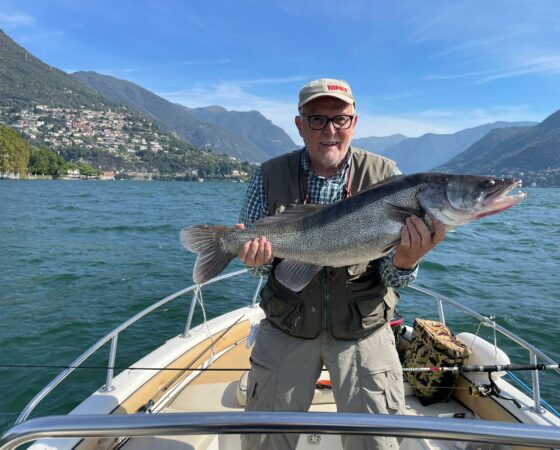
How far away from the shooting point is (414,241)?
309 cm

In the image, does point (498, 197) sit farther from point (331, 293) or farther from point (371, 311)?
point (331, 293)

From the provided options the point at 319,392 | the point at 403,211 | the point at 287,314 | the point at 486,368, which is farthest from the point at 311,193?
the point at 486,368

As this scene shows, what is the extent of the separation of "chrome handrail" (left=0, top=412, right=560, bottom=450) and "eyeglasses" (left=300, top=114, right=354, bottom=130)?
90.6 inches

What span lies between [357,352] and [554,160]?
212 meters

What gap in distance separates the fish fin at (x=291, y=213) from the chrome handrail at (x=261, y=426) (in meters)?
2.00

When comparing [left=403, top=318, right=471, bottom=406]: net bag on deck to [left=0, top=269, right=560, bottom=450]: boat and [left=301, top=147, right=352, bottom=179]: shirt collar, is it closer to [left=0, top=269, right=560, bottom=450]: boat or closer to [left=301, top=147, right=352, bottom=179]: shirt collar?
[left=0, top=269, right=560, bottom=450]: boat

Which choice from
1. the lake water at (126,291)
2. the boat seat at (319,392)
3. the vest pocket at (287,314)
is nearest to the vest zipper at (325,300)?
the vest pocket at (287,314)

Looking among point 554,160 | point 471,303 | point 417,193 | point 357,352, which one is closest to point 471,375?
point 357,352

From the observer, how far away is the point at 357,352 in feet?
10.5

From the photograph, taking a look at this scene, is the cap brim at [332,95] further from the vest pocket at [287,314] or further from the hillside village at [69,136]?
the hillside village at [69,136]

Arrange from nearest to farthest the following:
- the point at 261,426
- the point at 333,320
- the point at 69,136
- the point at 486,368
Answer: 1. the point at 261,426
2. the point at 333,320
3. the point at 486,368
4. the point at 69,136

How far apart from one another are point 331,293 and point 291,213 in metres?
0.75

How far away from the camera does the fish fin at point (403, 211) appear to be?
3.22 metres

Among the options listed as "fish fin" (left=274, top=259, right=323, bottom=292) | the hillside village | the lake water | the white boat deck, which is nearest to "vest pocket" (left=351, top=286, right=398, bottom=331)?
"fish fin" (left=274, top=259, right=323, bottom=292)
